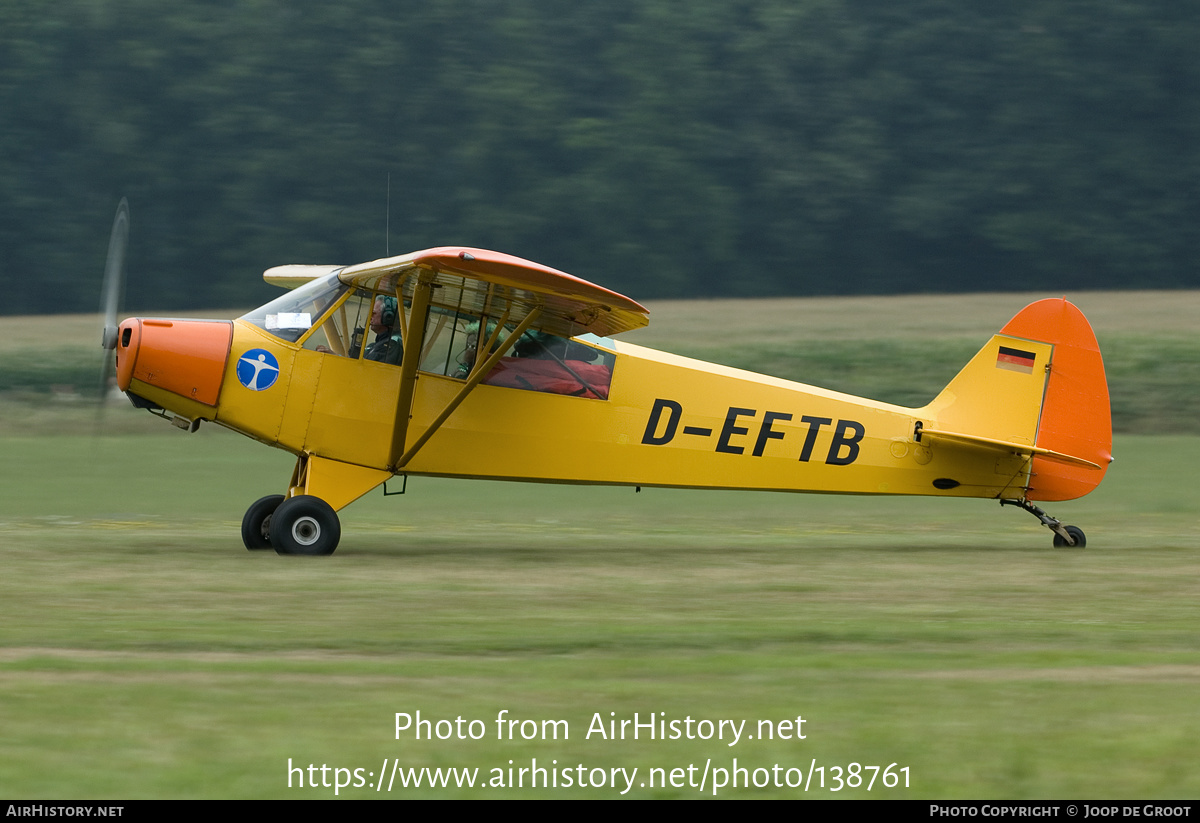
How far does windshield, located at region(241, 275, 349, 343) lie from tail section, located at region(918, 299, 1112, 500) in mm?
5345

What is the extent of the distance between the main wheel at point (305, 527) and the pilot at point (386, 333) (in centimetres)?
132

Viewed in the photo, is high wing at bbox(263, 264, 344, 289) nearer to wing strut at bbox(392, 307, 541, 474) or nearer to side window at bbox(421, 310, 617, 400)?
side window at bbox(421, 310, 617, 400)

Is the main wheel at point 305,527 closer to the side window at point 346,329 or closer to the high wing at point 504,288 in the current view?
the side window at point 346,329

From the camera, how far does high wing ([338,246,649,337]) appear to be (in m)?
9.79

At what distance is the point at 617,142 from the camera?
47188 millimetres

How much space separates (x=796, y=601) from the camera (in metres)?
9.05

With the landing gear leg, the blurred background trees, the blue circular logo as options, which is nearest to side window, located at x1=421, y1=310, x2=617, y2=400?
the blue circular logo

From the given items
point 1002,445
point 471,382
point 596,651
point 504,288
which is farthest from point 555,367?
point 596,651

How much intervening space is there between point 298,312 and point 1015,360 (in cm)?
640

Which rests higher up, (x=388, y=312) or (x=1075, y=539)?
(x=388, y=312)

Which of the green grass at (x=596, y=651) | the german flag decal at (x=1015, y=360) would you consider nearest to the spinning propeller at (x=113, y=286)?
the green grass at (x=596, y=651)

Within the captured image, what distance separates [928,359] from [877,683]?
23.6m

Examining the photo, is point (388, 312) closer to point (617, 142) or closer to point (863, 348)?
point (863, 348)

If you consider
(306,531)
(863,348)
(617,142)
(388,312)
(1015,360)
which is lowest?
(306,531)
